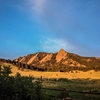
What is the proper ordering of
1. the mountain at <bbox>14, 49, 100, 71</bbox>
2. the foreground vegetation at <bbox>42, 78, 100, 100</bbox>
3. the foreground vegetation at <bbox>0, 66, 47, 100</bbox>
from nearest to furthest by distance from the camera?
the foreground vegetation at <bbox>0, 66, 47, 100</bbox>
the foreground vegetation at <bbox>42, 78, 100, 100</bbox>
the mountain at <bbox>14, 49, 100, 71</bbox>

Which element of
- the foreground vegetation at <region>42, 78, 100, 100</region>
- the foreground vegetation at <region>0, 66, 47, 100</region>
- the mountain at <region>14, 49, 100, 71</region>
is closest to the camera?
the foreground vegetation at <region>0, 66, 47, 100</region>

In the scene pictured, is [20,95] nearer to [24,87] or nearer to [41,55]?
[24,87]

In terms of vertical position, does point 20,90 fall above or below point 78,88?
above

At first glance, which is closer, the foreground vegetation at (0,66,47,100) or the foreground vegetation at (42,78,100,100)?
the foreground vegetation at (0,66,47,100)

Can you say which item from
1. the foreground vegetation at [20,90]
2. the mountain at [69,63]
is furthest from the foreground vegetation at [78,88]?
the mountain at [69,63]

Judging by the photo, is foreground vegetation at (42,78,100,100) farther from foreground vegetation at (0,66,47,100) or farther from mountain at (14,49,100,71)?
mountain at (14,49,100,71)

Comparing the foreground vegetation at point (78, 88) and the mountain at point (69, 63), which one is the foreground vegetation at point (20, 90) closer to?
the foreground vegetation at point (78, 88)

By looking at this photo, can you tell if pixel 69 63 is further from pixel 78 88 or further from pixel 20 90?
pixel 20 90

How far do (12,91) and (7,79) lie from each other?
0.90m

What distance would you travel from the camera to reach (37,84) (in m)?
6.84

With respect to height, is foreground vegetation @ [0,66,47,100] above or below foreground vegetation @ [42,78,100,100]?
above

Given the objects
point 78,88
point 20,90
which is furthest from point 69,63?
point 20,90

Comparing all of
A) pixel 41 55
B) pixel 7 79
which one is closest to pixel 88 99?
pixel 7 79

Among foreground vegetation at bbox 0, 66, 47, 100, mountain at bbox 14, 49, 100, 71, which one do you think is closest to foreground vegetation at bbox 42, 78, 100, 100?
foreground vegetation at bbox 0, 66, 47, 100
